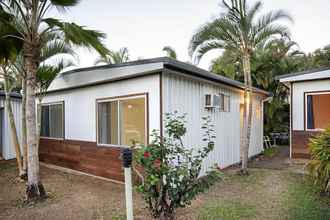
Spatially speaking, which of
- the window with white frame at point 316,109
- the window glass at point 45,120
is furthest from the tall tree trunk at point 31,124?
the window with white frame at point 316,109

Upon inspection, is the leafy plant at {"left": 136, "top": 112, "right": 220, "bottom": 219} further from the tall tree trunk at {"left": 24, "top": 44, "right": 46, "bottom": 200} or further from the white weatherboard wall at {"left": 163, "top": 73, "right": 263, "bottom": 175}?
the tall tree trunk at {"left": 24, "top": 44, "right": 46, "bottom": 200}

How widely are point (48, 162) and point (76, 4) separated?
648 centimetres

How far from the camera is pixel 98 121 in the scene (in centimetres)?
694

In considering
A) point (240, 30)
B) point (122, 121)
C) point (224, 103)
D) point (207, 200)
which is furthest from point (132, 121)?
point (240, 30)

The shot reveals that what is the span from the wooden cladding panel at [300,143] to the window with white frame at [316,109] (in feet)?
0.84

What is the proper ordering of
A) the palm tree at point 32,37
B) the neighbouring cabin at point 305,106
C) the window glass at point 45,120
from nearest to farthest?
1. the palm tree at point 32,37
2. the neighbouring cabin at point 305,106
3. the window glass at point 45,120

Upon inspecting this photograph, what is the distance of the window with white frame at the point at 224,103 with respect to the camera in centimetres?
766

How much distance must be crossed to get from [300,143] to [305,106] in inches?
50.6

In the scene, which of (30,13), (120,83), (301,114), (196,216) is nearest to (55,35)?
(30,13)

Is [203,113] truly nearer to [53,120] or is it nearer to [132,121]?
[132,121]

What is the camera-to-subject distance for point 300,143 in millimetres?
8680

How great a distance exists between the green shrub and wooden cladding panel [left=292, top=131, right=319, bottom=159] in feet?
10.7

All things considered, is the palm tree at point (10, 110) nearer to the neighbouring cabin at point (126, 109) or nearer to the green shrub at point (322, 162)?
the neighbouring cabin at point (126, 109)

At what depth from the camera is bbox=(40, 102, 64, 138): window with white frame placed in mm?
8664
